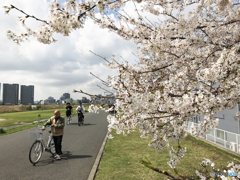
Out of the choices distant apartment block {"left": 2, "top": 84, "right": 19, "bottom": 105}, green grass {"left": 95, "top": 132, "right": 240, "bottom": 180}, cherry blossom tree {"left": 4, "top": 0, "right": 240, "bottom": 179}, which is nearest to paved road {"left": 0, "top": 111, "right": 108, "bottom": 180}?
green grass {"left": 95, "top": 132, "right": 240, "bottom": 180}

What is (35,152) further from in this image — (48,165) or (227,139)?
(227,139)

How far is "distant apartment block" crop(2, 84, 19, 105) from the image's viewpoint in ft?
368

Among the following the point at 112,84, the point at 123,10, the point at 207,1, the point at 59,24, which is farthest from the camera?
the point at 123,10

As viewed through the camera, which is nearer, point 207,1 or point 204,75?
point 204,75

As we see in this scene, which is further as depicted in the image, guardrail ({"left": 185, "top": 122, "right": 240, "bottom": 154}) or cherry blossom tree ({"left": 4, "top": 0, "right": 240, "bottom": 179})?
guardrail ({"left": 185, "top": 122, "right": 240, "bottom": 154})

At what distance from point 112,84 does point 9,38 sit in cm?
217

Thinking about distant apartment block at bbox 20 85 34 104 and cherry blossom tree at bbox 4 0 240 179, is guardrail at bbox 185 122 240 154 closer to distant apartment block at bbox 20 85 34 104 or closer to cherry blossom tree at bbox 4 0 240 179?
cherry blossom tree at bbox 4 0 240 179

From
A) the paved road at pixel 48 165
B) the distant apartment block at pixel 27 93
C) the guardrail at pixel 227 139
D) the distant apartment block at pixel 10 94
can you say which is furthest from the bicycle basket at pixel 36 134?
the distant apartment block at pixel 27 93

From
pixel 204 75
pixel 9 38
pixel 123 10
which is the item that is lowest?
pixel 204 75

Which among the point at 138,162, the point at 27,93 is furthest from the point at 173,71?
the point at 27,93

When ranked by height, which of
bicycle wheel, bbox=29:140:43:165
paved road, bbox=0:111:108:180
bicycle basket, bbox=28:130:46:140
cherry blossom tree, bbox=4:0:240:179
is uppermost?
cherry blossom tree, bbox=4:0:240:179

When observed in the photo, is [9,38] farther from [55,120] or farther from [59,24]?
[55,120]

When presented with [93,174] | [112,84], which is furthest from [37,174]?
[112,84]

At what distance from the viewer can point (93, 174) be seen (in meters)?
4.86
